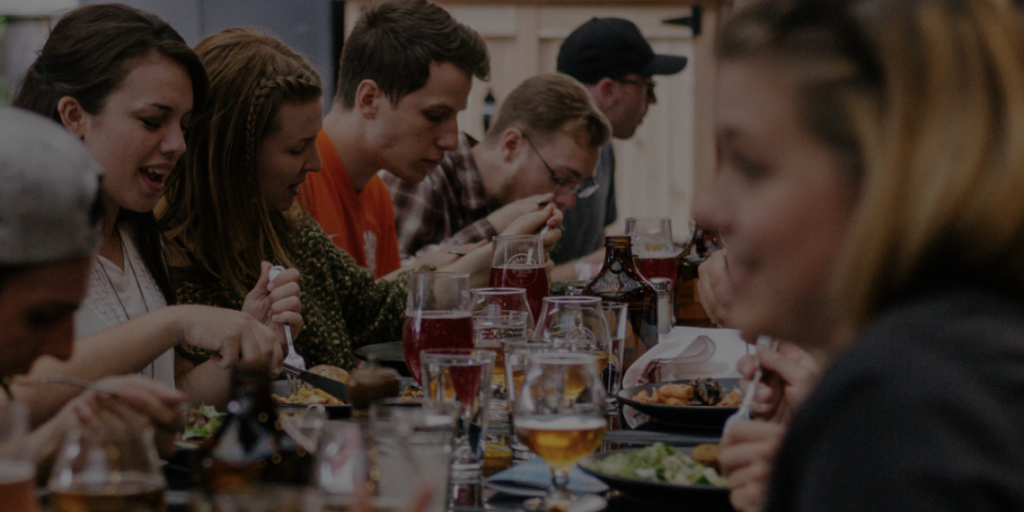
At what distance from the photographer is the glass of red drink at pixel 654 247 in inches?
108

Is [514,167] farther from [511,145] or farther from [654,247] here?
[654,247]

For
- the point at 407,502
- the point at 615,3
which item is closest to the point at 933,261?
the point at 407,502

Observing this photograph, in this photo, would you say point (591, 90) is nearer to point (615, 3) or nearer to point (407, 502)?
point (615, 3)

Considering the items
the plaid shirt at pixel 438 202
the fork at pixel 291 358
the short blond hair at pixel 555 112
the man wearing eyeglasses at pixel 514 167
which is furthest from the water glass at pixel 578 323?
the short blond hair at pixel 555 112

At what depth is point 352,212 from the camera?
3.37m

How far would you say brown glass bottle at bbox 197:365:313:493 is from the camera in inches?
31.6

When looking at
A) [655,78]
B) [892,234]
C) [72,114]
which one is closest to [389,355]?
[72,114]

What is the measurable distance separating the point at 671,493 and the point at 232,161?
5.17ft

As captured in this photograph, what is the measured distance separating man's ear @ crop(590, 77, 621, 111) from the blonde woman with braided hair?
2.73m

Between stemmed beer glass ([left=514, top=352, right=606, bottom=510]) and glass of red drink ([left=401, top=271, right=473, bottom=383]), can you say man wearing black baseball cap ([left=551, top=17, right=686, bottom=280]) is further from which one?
stemmed beer glass ([left=514, top=352, right=606, bottom=510])

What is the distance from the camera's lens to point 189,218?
2201 millimetres

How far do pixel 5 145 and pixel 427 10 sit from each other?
2696 mm

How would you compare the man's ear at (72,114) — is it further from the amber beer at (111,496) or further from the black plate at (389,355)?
the amber beer at (111,496)

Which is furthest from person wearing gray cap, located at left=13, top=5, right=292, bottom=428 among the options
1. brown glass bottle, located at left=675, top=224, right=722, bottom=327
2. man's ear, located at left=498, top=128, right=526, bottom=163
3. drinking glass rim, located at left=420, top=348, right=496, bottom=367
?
man's ear, located at left=498, top=128, right=526, bottom=163
